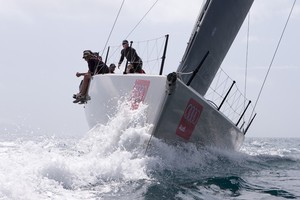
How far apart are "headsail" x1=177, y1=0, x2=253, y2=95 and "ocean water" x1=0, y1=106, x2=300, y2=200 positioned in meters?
1.33

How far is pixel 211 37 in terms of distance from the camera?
695 cm

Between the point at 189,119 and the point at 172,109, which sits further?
the point at 189,119

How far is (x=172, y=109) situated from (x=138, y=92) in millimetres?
665

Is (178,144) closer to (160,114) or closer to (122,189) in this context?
(160,114)

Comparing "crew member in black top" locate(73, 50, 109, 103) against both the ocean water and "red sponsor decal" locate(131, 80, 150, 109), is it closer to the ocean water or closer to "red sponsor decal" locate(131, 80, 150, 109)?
the ocean water

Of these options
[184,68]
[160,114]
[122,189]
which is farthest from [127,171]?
[184,68]

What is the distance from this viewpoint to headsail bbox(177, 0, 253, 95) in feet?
22.1

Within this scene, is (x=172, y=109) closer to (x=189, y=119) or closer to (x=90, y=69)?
(x=189, y=119)

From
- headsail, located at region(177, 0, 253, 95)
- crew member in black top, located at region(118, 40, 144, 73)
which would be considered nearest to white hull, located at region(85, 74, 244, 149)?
crew member in black top, located at region(118, 40, 144, 73)

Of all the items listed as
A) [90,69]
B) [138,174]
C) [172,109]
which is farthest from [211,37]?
[138,174]

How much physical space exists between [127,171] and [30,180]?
1094 mm

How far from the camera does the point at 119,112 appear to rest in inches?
245

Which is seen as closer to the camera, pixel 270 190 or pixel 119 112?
pixel 270 190

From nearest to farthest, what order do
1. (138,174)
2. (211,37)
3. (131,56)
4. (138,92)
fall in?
(138,174)
(138,92)
(211,37)
(131,56)
